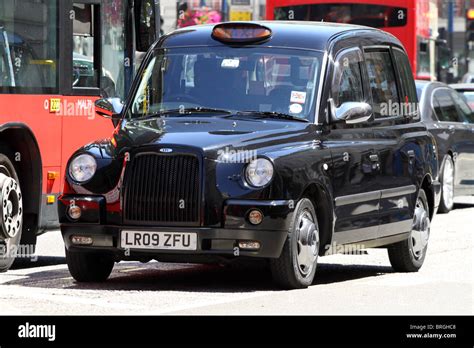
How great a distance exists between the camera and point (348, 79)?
11.4 m

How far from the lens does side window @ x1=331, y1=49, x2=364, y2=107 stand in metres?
11.1

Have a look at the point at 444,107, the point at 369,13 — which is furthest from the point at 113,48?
the point at 369,13

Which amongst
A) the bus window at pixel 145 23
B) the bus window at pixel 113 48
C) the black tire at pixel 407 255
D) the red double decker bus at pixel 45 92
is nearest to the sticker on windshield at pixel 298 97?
the black tire at pixel 407 255

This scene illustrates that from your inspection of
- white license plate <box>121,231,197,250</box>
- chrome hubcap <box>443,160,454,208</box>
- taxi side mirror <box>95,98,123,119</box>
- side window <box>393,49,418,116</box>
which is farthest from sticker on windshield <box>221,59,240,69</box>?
chrome hubcap <box>443,160,454,208</box>

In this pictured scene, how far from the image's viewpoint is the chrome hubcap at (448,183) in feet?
65.3

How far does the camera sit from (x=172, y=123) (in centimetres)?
1058

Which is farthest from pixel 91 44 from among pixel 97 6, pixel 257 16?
pixel 257 16

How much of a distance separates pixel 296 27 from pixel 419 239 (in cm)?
221

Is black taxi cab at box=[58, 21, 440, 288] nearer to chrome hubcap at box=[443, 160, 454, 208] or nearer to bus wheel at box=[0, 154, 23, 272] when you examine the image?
bus wheel at box=[0, 154, 23, 272]

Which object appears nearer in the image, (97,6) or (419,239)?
(419,239)

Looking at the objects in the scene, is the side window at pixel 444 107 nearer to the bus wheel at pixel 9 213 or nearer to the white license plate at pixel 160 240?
the bus wheel at pixel 9 213

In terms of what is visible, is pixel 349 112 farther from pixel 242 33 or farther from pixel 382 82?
pixel 382 82
